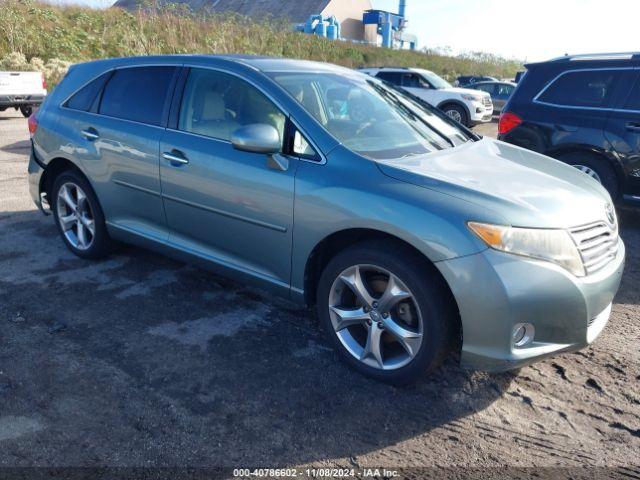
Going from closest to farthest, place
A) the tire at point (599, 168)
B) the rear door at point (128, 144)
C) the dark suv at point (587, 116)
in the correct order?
1. the rear door at point (128, 144)
2. the dark suv at point (587, 116)
3. the tire at point (599, 168)

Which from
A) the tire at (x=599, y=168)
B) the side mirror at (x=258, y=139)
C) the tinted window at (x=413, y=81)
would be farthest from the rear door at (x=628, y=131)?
the tinted window at (x=413, y=81)

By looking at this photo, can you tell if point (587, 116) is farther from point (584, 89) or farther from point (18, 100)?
point (18, 100)

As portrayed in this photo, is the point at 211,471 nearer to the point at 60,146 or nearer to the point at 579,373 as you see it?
the point at 579,373

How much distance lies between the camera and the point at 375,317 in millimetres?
2953

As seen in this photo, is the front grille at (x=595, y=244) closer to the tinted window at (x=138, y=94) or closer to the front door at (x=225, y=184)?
the front door at (x=225, y=184)

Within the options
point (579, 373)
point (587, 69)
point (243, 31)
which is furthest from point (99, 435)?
point (243, 31)

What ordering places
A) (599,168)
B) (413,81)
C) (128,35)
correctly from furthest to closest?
(128,35), (413,81), (599,168)

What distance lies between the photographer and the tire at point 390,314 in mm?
2716

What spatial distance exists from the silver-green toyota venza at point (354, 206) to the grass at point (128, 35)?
1729 cm

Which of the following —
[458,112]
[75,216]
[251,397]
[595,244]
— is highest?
[595,244]

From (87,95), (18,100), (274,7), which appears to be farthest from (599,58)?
(274,7)

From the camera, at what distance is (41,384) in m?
2.90

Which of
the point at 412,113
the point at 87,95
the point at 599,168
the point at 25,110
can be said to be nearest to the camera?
the point at 412,113

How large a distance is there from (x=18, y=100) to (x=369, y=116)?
13.7 meters
